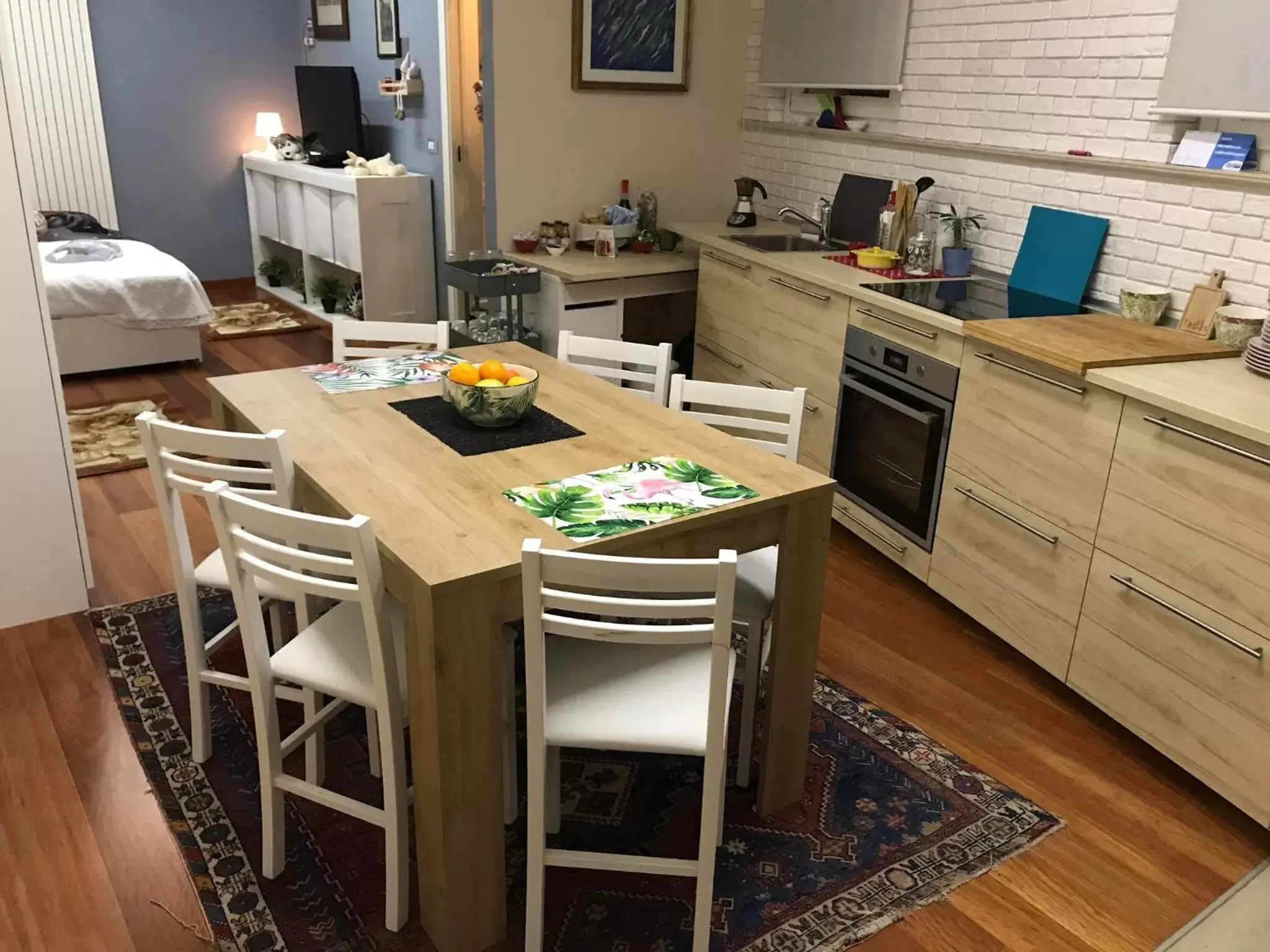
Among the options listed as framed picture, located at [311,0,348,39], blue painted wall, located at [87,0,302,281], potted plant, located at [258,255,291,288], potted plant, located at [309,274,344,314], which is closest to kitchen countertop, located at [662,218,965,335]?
potted plant, located at [309,274,344,314]

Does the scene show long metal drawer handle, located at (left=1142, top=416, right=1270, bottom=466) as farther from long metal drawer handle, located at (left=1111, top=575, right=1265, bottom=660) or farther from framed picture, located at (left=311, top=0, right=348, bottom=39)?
framed picture, located at (left=311, top=0, right=348, bottom=39)

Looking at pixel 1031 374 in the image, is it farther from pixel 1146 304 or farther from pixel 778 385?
pixel 778 385

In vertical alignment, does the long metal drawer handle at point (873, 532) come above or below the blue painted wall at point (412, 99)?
below

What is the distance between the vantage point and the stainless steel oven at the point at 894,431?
118 inches

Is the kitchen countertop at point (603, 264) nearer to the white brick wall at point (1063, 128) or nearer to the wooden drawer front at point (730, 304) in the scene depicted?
the wooden drawer front at point (730, 304)

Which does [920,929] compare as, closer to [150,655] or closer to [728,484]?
[728,484]

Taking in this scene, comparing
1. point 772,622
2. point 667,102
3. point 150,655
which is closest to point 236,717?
point 150,655

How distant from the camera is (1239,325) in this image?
2.61 m

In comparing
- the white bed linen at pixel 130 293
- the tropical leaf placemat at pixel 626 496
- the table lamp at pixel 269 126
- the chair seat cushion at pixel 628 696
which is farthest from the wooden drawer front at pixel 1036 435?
the table lamp at pixel 269 126

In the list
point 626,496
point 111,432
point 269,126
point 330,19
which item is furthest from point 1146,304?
point 269,126

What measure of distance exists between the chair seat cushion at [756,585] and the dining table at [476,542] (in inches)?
3.3

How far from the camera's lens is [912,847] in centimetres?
214

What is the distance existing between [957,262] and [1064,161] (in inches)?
18.9

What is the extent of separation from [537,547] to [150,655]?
1.75m
